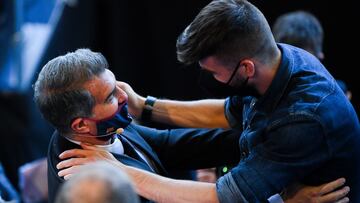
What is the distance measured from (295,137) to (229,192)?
270 millimetres

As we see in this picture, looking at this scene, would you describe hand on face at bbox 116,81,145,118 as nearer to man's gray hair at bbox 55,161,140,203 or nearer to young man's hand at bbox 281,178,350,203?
young man's hand at bbox 281,178,350,203

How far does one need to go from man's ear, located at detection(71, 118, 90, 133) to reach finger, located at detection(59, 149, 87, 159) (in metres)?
0.06

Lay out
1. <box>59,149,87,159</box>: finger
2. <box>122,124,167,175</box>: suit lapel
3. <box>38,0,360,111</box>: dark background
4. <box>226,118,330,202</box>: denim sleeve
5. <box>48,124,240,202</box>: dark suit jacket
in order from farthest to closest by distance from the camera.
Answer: <box>38,0,360,111</box>: dark background < <box>48,124,240,202</box>: dark suit jacket < <box>122,124,167,175</box>: suit lapel < <box>59,149,87,159</box>: finger < <box>226,118,330,202</box>: denim sleeve

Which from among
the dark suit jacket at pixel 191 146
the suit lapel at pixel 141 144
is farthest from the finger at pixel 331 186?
the suit lapel at pixel 141 144

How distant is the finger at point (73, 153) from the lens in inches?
79.5

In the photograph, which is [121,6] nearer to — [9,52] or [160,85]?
[160,85]

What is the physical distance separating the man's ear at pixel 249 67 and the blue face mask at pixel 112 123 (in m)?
0.42

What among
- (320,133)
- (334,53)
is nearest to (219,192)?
(320,133)

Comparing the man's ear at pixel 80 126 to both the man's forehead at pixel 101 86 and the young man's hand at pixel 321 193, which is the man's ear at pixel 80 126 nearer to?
the man's forehead at pixel 101 86

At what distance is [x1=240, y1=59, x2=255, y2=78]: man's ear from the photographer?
6.51ft

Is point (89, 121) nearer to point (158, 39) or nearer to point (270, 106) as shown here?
point (270, 106)

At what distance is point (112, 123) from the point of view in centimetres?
205

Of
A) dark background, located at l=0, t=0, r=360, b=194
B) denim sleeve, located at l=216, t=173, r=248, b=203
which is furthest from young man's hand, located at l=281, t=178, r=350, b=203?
dark background, located at l=0, t=0, r=360, b=194

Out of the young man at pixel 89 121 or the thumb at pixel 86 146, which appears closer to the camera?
the young man at pixel 89 121
